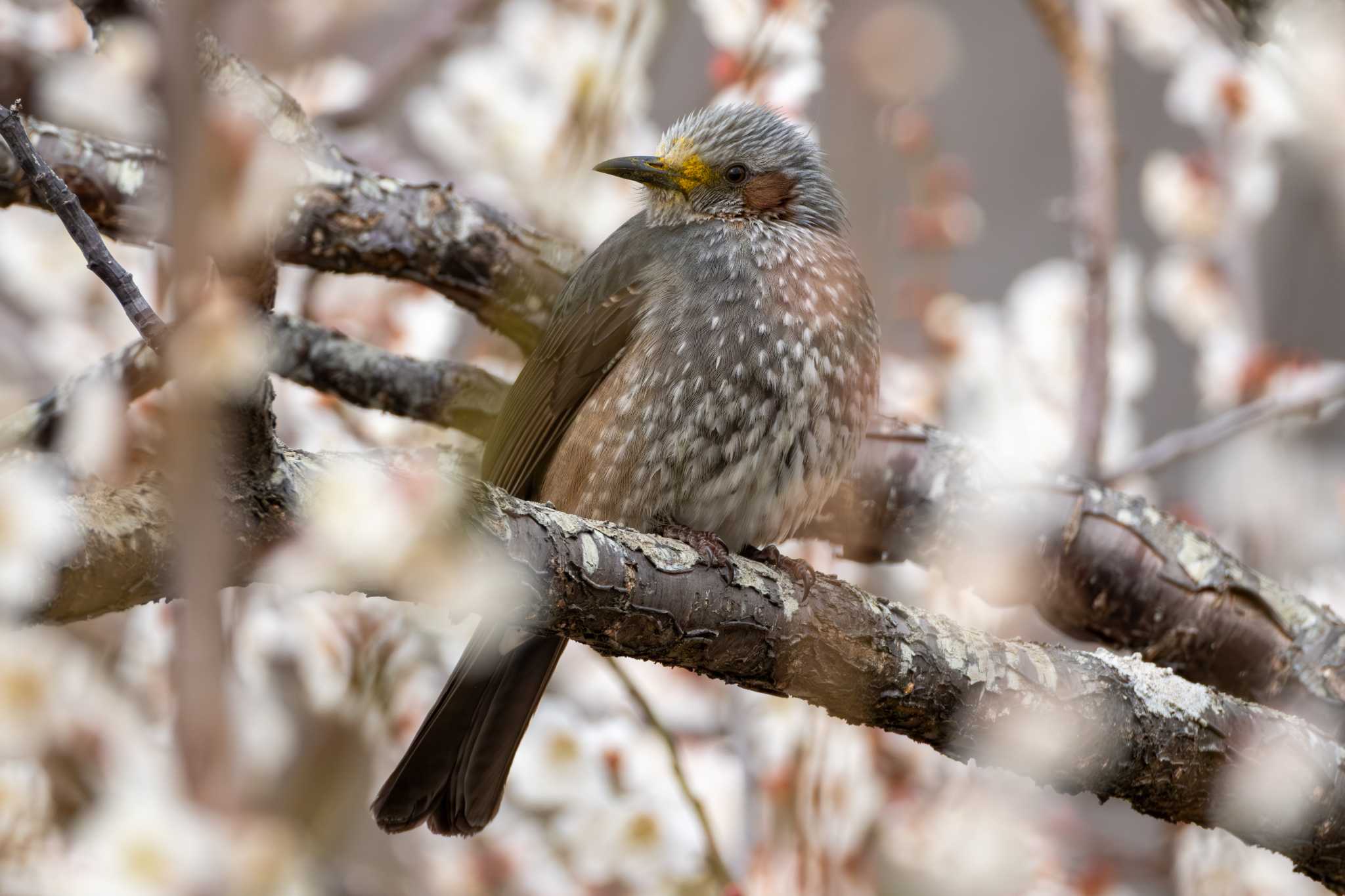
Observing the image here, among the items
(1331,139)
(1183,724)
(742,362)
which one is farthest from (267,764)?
(1331,139)

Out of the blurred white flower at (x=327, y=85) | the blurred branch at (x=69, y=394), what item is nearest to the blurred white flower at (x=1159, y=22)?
the blurred white flower at (x=327, y=85)

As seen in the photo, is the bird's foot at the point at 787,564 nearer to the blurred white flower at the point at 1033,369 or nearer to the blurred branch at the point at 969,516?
the blurred branch at the point at 969,516

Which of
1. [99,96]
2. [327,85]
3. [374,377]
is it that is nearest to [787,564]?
[374,377]

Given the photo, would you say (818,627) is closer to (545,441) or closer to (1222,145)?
(545,441)

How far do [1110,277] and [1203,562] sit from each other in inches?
33.0

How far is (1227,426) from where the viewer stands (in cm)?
353

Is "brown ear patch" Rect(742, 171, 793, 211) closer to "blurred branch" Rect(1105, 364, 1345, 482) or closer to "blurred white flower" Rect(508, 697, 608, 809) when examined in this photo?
"blurred branch" Rect(1105, 364, 1345, 482)

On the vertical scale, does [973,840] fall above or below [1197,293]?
below

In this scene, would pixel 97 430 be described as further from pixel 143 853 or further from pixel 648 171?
pixel 648 171

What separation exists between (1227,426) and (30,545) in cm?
302

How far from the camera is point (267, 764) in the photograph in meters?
3.11

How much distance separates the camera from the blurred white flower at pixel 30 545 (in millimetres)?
1408

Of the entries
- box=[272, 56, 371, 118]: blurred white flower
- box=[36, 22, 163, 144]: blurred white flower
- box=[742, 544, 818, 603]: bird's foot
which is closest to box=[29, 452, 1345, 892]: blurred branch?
box=[742, 544, 818, 603]: bird's foot

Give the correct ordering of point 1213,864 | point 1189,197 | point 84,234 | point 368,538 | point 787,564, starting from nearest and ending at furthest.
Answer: point 84,234, point 368,538, point 787,564, point 1213,864, point 1189,197
